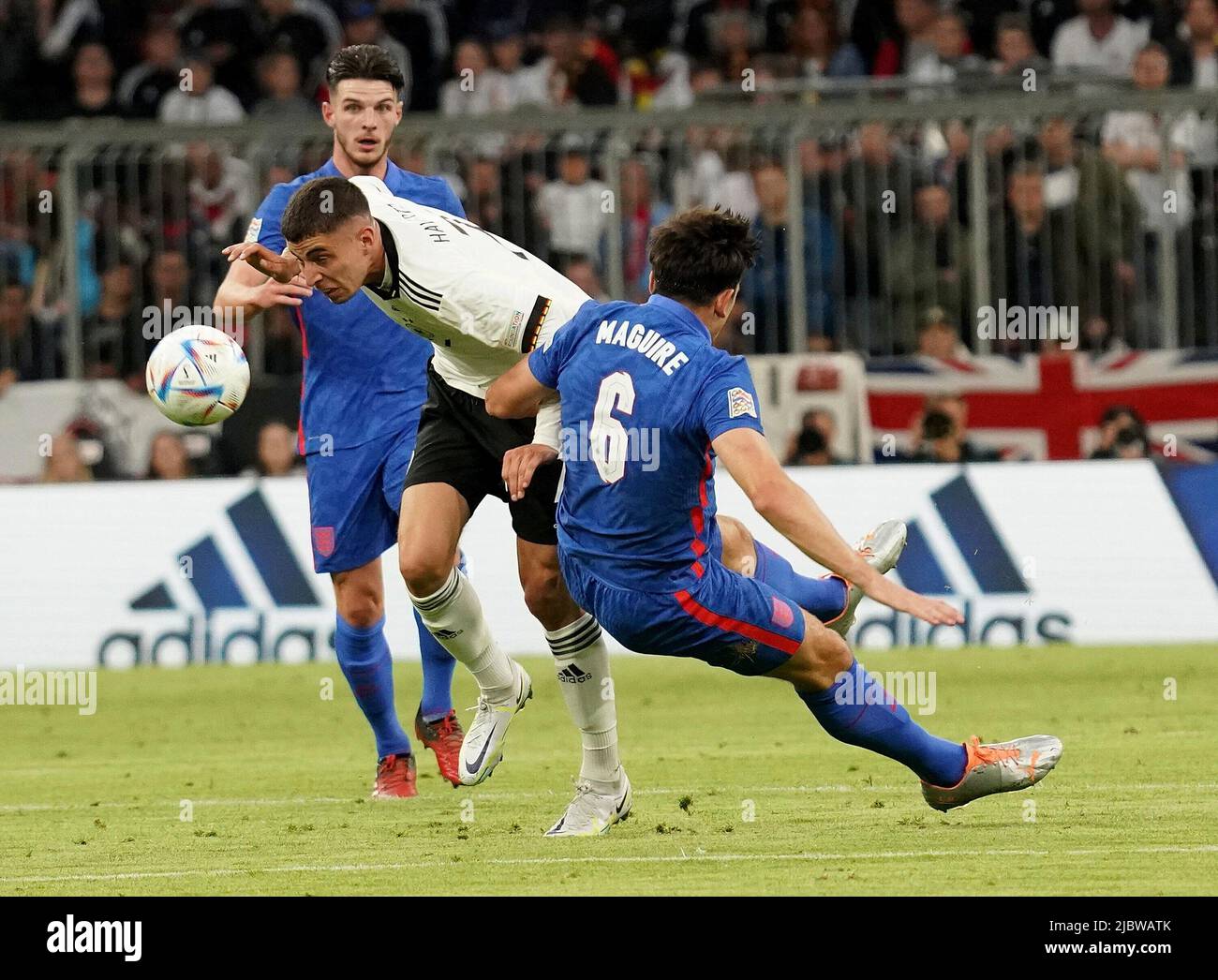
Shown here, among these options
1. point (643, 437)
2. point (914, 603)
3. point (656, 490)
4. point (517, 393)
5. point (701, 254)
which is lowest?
point (914, 603)

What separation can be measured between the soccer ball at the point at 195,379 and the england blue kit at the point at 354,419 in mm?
511

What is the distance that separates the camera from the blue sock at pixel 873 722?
7.30 m

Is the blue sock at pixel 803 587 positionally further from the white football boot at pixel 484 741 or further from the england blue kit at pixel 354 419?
the england blue kit at pixel 354 419

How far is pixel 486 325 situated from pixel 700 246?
1.08 meters

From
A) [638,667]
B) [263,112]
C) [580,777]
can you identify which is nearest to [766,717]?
[638,667]

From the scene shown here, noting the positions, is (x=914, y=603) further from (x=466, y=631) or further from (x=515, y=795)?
(x=515, y=795)

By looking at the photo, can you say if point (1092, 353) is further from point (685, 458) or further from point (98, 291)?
point (685, 458)

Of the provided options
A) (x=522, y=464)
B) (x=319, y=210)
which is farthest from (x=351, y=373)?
(x=522, y=464)

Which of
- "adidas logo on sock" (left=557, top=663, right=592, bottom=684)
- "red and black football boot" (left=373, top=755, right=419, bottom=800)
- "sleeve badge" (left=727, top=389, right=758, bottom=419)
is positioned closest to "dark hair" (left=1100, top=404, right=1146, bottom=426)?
"red and black football boot" (left=373, top=755, right=419, bottom=800)

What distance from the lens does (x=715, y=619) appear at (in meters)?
7.21

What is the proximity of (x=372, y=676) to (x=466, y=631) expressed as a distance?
1.00 metres

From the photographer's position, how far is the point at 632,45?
63.4 ft

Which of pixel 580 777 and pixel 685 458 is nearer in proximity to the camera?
pixel 685 458
